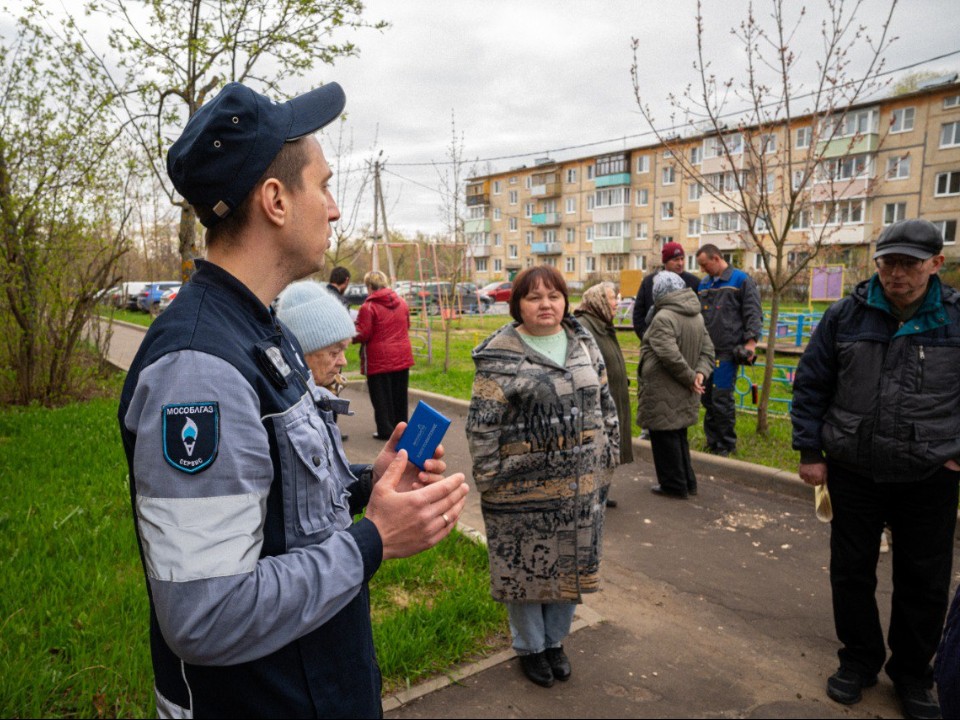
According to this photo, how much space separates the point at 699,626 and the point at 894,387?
1.77 meters

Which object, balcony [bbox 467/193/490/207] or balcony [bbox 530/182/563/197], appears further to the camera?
balcony [bbox 530/182/563/197]

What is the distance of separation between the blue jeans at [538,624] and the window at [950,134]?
46012mm

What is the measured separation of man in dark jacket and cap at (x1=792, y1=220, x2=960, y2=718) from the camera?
297 cm

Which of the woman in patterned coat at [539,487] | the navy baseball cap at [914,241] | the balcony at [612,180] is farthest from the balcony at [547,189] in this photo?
the woman in patterned coat at [539,487]

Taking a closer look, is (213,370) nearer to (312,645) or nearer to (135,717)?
(312,645)

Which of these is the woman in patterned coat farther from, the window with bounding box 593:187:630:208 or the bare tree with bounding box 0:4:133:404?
the window with bounding box 593:187:630:208

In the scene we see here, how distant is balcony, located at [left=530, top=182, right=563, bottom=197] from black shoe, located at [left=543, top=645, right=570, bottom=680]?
62.6 m

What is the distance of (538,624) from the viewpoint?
3.22 meters

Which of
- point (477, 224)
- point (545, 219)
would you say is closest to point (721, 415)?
point (477, 224)

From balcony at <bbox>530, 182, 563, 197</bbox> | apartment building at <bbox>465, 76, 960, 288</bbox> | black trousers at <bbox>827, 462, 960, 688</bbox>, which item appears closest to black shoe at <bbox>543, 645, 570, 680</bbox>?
black trousers at <bbox>827, 462, 960, 688</bbox>

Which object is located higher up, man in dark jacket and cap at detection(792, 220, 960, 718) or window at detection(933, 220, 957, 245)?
window at detection(933, 220, 957, 245)

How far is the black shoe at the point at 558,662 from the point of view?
3.21 m

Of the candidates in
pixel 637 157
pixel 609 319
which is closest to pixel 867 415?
pixel 609 319

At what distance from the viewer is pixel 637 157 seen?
2157 inches
